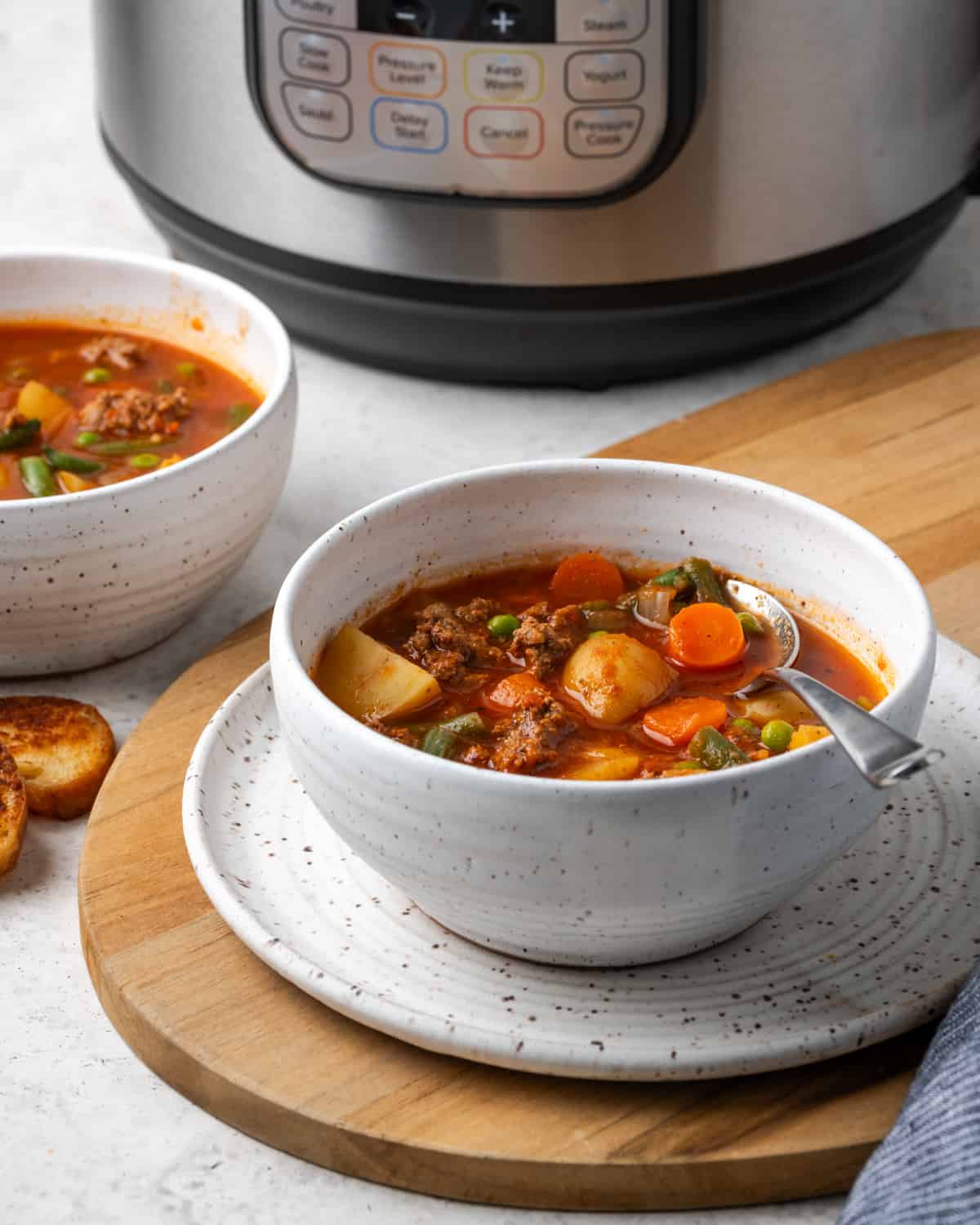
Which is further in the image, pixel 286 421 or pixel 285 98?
pixel 285 98

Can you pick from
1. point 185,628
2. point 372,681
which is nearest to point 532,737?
point 372,681

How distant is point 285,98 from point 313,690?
90 centimetres

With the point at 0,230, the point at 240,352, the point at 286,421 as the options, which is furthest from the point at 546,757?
the point at 0,230

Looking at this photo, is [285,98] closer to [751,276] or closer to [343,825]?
[751,276]

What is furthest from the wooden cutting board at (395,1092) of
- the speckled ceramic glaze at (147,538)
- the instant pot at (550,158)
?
the instant pot at (550,158)

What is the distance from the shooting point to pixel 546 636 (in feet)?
4.27

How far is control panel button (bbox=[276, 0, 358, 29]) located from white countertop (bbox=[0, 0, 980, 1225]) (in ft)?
1.62

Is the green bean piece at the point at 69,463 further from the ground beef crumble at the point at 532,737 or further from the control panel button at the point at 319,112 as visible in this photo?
the ground beef crumble at the point at 532,737

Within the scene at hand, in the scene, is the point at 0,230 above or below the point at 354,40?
below

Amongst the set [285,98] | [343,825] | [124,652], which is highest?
[285,98]

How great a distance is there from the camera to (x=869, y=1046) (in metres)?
1.13

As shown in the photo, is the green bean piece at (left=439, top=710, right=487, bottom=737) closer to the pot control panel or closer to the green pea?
the green pea

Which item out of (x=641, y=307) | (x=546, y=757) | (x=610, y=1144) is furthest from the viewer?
(x=641, y=307)

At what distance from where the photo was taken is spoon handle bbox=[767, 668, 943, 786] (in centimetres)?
101
